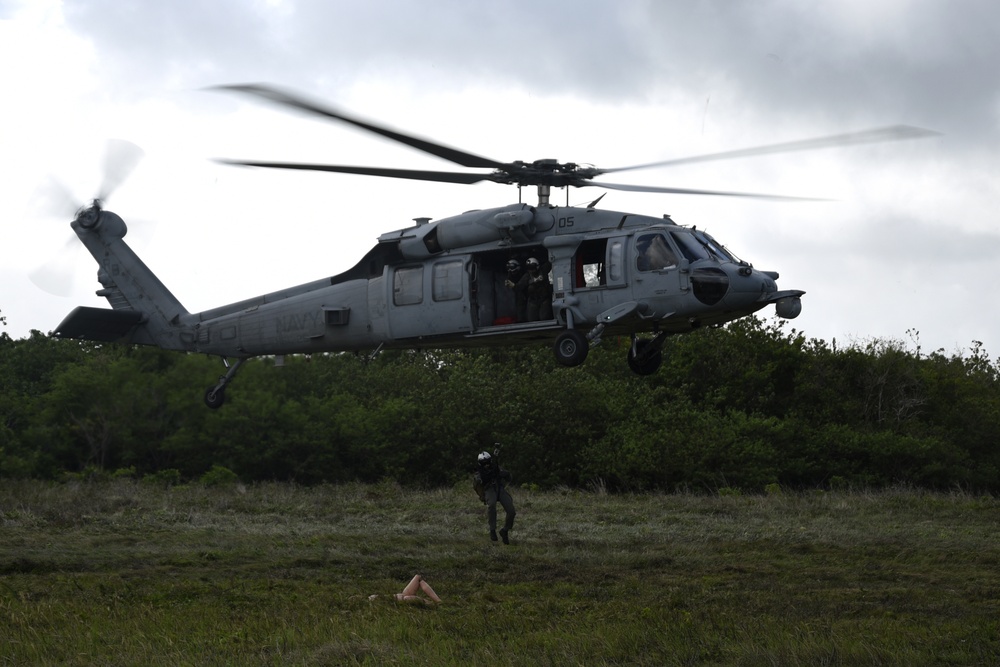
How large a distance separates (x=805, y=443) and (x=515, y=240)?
27659 millimetres

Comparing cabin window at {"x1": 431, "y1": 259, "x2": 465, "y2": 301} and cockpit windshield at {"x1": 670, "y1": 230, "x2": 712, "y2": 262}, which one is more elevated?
cockpit windshield at {"x1": 670, "y1": 230, "x2": 712, "y2": 262}

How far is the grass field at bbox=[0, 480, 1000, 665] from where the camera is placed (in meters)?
10.9

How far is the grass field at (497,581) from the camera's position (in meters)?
10.9

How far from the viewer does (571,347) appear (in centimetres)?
1595

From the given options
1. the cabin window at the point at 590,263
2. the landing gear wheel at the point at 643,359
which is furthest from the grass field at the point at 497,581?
the cabin window at the point at 590,263

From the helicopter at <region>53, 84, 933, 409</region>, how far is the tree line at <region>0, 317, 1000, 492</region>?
353 inches

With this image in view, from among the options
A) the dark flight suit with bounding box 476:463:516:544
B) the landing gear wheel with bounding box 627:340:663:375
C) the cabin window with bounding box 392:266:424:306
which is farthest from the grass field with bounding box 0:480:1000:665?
the cabin window with bounding box 392:266:424:306

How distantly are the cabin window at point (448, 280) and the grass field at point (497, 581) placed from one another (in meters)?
3.97

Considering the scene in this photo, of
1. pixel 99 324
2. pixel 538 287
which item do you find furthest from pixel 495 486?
pixel 99 324

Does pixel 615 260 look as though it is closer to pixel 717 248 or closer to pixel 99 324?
pixel 717 248

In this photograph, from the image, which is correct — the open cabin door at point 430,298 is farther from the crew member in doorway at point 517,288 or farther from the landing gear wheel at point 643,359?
the landing gear wheel at point 643,359

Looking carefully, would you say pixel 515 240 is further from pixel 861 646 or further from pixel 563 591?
pixel 861 646

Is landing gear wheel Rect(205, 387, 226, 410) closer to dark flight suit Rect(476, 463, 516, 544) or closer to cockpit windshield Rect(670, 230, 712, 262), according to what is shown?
dark flight suit Rect(476, 463, 516, 544)

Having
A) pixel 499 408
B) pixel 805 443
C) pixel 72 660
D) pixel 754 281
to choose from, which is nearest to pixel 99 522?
pixel 72 660
